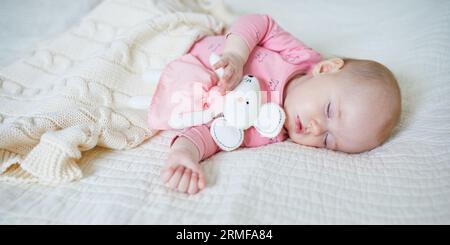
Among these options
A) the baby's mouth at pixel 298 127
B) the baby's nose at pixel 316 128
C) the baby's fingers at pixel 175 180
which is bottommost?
the baby's fingers at pixel 175 180

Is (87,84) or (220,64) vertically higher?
(220,64)

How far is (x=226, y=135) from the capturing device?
1.01 meters

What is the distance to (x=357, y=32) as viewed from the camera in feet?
5.01

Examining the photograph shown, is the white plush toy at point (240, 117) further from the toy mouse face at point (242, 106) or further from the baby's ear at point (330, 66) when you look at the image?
the baby's ear at point (330, 66)

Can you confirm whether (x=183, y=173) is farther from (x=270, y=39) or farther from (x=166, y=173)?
(x=270, y=39)

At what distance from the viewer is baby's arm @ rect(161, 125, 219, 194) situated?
832 millimetres

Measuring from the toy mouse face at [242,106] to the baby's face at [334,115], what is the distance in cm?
13

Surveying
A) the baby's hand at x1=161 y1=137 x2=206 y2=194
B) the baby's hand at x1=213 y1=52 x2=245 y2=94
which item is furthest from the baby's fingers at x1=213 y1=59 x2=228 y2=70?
the baby's hand at x1=161 y1=137 x2=206 y2=194

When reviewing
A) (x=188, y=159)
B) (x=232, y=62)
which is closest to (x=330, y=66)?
(x=232, y=62)

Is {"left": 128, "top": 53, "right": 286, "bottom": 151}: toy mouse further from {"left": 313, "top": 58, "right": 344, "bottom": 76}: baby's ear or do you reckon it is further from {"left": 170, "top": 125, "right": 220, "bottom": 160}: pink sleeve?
{"left": 313, "top": 58, "right": 344, "bottom": 76}: baby's ear

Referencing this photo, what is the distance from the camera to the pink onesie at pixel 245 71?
1.07m

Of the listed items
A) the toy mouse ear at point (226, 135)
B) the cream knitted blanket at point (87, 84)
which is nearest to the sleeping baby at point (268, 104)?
Answer: the toy mouse ear at point (226, 135)

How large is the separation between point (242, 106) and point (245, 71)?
22 cm
